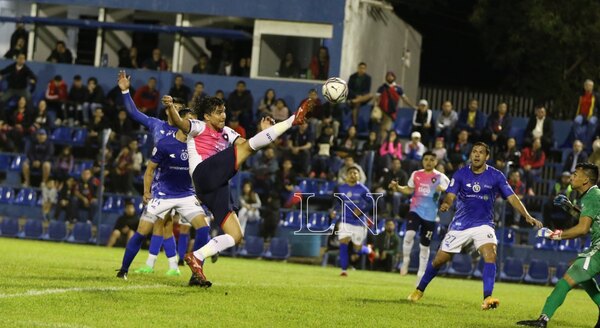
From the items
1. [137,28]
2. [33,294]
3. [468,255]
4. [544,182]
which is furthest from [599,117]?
[33,294]

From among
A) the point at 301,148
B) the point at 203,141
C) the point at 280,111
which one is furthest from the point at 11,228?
the point at 203,141

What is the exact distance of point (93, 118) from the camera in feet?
102

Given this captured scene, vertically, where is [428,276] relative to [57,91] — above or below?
below

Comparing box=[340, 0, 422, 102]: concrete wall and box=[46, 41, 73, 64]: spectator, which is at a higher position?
box=[340, 0, 422, 102]: concrete wall

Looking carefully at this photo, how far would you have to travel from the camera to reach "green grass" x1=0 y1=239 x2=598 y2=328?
38.2 ft

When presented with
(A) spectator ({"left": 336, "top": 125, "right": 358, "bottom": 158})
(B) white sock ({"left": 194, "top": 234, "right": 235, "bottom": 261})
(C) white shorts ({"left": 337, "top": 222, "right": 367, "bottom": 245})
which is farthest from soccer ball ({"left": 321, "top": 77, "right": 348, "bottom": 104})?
(A) spectator ({"left": 336, "top": 125, "right": 358, "bottom": 158})

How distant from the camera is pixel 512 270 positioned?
88.5 feet

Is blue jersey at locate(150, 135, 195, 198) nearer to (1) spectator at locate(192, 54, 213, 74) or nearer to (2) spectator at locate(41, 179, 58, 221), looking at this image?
(2) spectator at locate(41, 179, 58, 221)

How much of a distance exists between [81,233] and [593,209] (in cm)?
1796

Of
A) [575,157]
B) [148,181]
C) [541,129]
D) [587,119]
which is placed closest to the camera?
[148,181]

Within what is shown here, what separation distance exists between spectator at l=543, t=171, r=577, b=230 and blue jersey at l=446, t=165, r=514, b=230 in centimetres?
1178

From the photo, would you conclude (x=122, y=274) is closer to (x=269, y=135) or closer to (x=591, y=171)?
(x=269, y=135)

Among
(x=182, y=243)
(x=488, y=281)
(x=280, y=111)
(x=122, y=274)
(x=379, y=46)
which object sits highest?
(x=379, y=46)

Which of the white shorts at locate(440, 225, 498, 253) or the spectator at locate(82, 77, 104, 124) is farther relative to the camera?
the spectator at locate(82, 77, 104, 124)
